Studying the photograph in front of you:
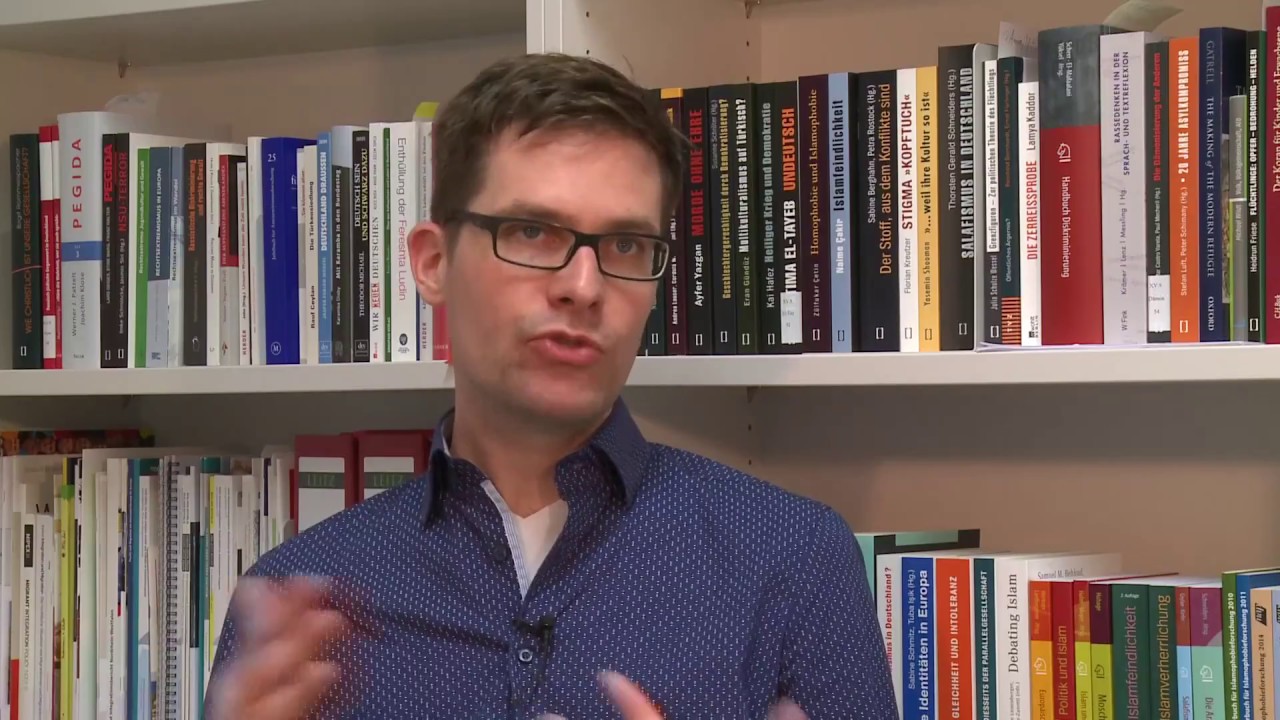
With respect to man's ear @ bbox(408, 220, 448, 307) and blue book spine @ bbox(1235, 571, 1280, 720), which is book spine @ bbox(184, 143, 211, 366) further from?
blue book spine @ bbox(1235, 571, 1280, 720)

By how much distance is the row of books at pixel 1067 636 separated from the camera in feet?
4.16

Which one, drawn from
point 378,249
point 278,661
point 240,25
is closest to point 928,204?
point 378,249

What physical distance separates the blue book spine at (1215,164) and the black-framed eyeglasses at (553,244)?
0.47 metres

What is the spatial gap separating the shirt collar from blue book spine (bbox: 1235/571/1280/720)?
0.50 meters

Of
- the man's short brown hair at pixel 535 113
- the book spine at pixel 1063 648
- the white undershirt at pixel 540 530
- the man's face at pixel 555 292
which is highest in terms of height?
the man's short brown hair at pixel 535 113

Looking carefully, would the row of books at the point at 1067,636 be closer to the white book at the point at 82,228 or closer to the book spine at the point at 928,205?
the book spine at the point at 928,205

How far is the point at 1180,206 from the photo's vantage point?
129cm

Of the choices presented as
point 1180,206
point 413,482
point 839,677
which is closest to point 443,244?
point 413,482

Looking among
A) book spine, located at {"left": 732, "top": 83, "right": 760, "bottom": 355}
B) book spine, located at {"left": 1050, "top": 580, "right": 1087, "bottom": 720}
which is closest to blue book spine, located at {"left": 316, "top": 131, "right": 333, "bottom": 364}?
book spine, located at {"left": 732, "top": 83, "right": 760, "bottom": 355}

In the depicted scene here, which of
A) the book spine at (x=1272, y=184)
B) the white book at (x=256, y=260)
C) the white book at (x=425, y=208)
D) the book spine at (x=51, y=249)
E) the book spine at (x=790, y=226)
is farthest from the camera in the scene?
the book spine at (x=51, y=249)

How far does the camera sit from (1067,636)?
4.39 feet

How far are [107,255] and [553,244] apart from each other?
82 centimetres

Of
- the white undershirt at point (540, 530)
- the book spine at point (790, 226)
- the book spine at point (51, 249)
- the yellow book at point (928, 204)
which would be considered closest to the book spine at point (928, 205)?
the yellow book at point (928, 204)

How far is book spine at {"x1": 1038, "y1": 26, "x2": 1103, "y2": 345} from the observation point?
4.34ft
